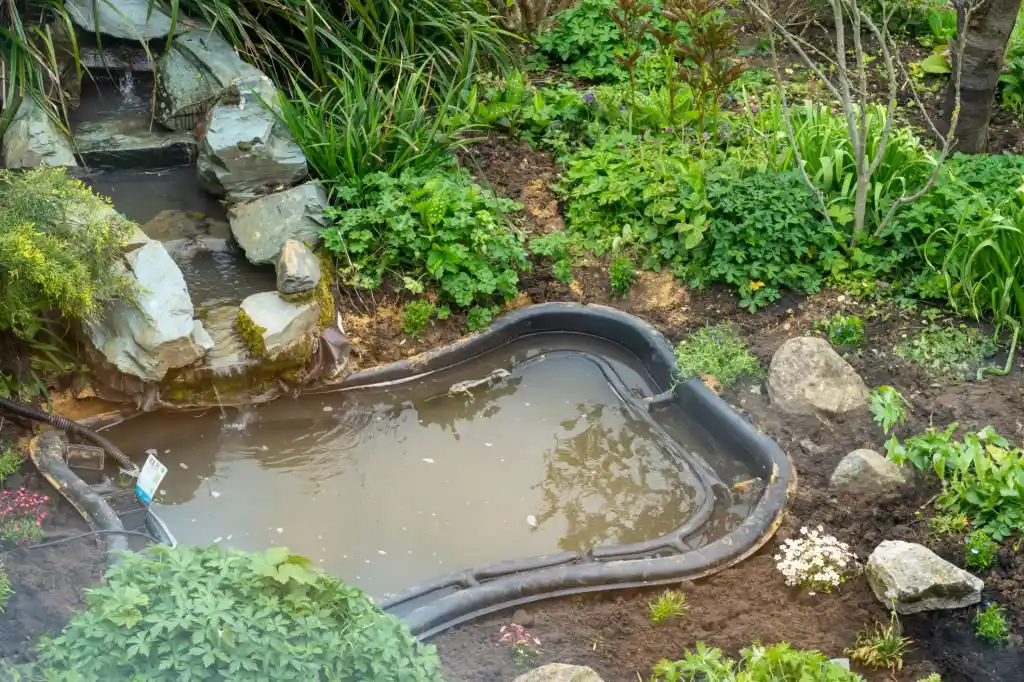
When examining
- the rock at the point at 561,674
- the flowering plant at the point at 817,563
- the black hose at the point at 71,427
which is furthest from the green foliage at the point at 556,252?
the rock at the point at 561,674

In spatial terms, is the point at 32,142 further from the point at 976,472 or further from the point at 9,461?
the point at 976,472

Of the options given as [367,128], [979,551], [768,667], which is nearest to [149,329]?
[367,128]

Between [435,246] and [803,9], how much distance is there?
3612 mm

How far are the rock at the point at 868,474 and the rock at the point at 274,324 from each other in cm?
267

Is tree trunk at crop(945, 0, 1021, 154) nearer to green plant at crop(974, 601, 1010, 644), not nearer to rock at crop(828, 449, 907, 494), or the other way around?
rock at crop(828, 449, 907, 494)

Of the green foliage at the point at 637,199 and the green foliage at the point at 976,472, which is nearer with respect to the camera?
the green foliage at the point at 976,472

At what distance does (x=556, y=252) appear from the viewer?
5648 millimetres

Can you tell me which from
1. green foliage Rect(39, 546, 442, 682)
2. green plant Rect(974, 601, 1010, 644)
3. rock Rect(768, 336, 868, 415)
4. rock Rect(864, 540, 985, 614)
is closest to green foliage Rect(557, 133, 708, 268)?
rock Rect(768, 336, 868, 415)

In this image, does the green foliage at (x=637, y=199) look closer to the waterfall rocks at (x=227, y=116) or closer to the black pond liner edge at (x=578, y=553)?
the black pond liner edge at (x=578, y=553)

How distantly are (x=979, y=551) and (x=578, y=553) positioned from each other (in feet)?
5.27

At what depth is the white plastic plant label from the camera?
4.11 metres

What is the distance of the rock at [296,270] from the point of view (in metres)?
4.97

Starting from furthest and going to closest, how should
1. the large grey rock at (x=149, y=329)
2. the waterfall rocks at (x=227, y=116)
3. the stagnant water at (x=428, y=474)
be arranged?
the waterfall rocks at (x=227, y=116)
the large grey rock at (x=149, y=329)
the stagnant water at (x=428, y=474)

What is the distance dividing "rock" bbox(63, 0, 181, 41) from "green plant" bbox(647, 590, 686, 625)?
4170 millimetres
